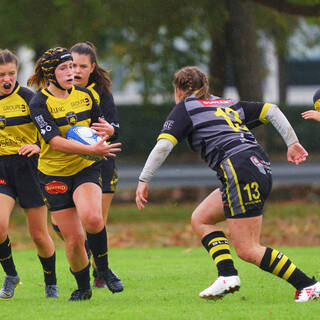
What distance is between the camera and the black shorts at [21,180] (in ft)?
24.9

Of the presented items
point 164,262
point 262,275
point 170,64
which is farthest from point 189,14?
point 262,275

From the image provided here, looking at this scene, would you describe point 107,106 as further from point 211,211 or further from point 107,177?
point 211,211

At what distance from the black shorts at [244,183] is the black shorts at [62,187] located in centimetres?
118

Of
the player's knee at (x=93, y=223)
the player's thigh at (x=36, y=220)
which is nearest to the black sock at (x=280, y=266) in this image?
the player's knee at (x=93, y=223)

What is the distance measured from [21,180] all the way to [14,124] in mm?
524

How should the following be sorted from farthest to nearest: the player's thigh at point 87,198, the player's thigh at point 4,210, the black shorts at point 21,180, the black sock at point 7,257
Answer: the black sock at point 7,257, the black shorts at point 21,180, the player's thigh at point 4,210, the player's thigh at point 87,198

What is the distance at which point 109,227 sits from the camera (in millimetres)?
16625

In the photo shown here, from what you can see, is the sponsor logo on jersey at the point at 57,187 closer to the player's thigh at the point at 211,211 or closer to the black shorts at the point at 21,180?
the black shorts at the point at 21,180

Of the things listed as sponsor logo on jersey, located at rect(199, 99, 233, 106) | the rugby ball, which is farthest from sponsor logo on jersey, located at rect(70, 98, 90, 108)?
sponsor logo on jersey, located at rect(199, 99, 233, 106)

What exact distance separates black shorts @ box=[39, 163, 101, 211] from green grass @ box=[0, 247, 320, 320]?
0.86 meters

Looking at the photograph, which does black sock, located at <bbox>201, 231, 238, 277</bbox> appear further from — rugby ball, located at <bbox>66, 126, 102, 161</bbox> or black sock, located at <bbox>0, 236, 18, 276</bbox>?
black sock, located at <bbox>0, 236, 18, 276</bbox>

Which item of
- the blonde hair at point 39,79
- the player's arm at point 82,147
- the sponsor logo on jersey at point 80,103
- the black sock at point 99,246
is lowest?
the black sock at point 99,246

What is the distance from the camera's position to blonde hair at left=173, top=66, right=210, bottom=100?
6930 mm

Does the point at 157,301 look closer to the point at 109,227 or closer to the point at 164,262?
the point at 164,262
